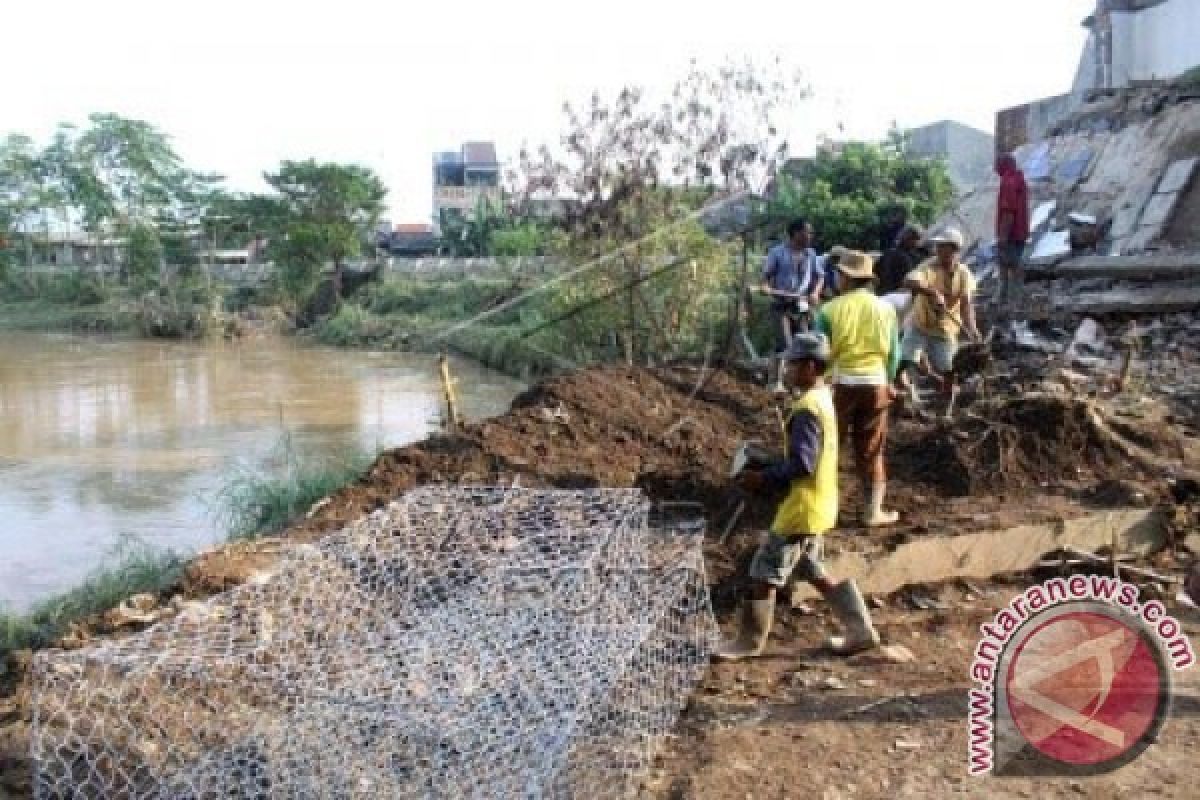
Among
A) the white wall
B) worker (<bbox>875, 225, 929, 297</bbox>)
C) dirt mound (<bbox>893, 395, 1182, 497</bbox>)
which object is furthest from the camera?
the white wall

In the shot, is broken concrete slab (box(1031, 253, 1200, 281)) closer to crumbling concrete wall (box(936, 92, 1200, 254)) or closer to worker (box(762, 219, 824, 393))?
crumbling concrete wall (box(936, 92, 1200, 254))

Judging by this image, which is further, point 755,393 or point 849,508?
point 755,393

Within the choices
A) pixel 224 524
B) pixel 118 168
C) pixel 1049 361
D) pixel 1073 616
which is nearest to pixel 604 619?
pixel 1073 616

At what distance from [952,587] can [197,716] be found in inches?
129

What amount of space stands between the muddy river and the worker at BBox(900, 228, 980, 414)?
409 centimetres

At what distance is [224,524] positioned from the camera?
34.2 ft

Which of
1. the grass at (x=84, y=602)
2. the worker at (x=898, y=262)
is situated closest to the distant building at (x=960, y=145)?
the worker at (x=898, y=262)

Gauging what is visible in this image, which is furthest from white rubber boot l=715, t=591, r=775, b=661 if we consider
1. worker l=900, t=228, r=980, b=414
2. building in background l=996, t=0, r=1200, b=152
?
building in background l=996, t=0, r=1200, b=152

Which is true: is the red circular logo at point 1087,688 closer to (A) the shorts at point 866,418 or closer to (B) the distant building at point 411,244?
(A) the shorts at point 866,418

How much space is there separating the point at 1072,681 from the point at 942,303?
3268 millimetres

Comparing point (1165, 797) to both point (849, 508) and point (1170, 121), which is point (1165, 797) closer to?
point (849, 508)

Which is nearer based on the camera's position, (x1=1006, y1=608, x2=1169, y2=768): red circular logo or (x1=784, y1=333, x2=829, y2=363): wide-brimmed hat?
(x1=1006, y1=608, x2=1169, y2=768): red circular logo

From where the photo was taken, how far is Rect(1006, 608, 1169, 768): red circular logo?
350 centimetres

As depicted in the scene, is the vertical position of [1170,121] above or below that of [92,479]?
above
